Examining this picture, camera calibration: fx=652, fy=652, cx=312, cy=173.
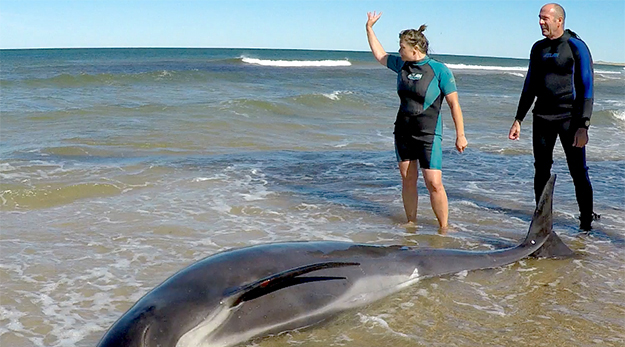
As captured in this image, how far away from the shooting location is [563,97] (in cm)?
615

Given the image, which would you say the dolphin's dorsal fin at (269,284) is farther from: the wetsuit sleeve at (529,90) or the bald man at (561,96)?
the wetsuit sleeve at (529,90)

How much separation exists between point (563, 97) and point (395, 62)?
1.62 metres

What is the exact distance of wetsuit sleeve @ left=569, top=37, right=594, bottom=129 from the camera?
5.93 meters

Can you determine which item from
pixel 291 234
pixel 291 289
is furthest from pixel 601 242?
pixel 291 289

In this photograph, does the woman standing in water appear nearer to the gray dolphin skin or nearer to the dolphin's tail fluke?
the dolphin's tail fluke

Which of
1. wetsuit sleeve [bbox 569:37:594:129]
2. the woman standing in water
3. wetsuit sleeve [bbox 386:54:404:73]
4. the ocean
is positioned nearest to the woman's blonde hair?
the woman standing in water

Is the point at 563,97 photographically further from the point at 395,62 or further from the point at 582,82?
the point at 395,62

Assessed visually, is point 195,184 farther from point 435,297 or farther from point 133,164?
point 435,297

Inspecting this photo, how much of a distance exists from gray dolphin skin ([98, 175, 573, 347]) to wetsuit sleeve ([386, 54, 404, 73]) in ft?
7.00

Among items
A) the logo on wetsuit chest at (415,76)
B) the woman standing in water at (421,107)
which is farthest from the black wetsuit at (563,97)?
the logo on wetsuit chest at (415,76)

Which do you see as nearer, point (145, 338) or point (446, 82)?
point (145, 338)

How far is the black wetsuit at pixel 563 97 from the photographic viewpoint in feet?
19.6

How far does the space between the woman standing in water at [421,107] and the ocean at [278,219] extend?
57cm

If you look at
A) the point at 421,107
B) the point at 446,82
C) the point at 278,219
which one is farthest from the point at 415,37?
the point at 278,219
